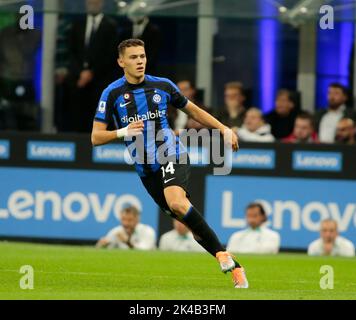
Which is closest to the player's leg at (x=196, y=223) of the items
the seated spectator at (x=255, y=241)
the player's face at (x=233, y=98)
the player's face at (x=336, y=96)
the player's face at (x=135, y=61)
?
the player's face at (x=135, y=61)

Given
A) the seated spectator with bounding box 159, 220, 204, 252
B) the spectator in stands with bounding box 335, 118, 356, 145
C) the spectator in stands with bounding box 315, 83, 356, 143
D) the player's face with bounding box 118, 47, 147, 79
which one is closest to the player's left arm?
the player's face with bounding box 118, 47, 147, 79

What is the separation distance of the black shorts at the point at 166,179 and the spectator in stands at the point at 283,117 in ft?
20.7

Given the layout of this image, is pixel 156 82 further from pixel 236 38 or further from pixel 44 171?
pixel 236 38

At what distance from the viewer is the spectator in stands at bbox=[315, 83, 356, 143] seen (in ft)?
59.2

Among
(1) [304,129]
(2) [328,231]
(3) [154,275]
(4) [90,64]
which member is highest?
(4) [90,64]

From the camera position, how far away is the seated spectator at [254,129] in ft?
58.2

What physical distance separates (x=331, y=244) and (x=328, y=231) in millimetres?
317

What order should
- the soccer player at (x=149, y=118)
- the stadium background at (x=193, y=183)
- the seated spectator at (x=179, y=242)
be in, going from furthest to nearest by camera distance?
1. the stadium background at (x=193, y=183)
2. the seated spectator at (x=179, y=242)
3. the soccer player at (x=149, y=118)

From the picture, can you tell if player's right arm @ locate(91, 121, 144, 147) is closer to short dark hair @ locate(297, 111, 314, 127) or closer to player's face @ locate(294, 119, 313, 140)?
player's face @ locate(294, 119, 313, 140)

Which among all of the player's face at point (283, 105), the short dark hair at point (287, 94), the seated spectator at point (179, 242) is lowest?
the seated spectator at point (179, 242)

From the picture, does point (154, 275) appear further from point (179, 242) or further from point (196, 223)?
point (179, 242)

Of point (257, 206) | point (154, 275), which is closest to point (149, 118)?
point (154, 275)

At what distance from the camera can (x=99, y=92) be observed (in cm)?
1883

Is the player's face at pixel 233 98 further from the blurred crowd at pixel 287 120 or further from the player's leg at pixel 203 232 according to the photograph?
the player's leg at pixel 203 232
